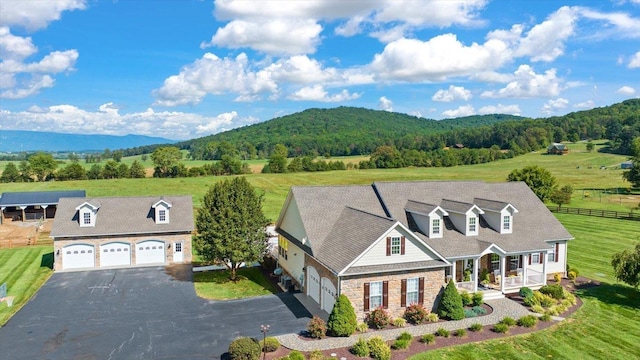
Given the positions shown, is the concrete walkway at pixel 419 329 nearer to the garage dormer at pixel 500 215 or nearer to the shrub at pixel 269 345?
the shrub at pixel 269 345

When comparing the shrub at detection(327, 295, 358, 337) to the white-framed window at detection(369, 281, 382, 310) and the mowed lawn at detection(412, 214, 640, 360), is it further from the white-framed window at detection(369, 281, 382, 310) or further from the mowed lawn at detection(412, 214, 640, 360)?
the mowed lawn at detection(412, 214, 640, 360)

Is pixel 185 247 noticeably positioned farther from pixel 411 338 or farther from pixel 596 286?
pixel 596 286

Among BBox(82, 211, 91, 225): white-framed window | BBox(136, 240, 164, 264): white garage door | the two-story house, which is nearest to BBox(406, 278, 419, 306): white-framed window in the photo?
the two-story house

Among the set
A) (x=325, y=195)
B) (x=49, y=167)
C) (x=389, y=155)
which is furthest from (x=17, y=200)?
(x=389, y=155)

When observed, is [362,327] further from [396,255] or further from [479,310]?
[479,310]

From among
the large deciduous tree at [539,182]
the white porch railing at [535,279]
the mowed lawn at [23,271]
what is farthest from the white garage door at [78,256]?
the large deciduous tree at [539,182]

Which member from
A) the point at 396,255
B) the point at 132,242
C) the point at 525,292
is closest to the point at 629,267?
the point at 525,292
